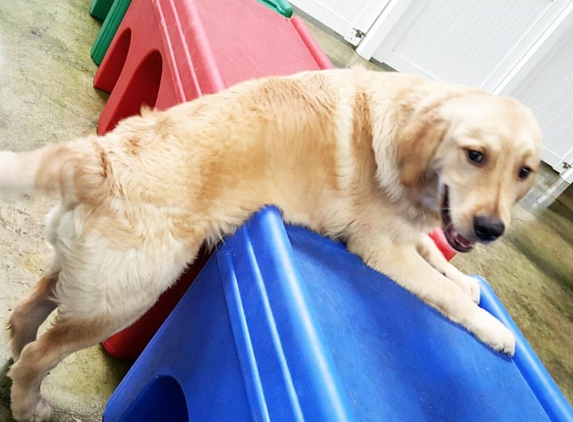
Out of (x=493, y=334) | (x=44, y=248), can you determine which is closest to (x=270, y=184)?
(x=493, y=334)

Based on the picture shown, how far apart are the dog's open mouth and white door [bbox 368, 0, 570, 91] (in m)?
3.97

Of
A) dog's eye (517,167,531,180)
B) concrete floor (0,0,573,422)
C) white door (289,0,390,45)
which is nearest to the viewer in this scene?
A: dog's eye (517,167,531,180)

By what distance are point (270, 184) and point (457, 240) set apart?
50 centimetres

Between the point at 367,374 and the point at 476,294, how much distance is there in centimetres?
66

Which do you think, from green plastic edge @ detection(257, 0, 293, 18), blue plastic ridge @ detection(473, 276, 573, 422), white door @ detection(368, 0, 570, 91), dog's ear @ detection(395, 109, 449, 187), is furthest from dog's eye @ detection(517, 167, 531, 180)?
white door @ detection(368, 0, 570, 91)

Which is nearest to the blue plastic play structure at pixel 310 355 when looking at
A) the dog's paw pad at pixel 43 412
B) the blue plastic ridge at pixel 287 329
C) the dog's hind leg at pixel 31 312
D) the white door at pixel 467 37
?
the blue plastic ridge at pixel 287 329

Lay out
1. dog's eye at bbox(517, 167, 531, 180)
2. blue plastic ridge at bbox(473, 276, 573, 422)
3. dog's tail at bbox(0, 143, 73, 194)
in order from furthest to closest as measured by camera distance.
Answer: blue plastic ridge at bbox(473, 276, 573, 422) → dog's eye at bbox(517, 167, 531, 180) → dog's tail at bbox(0, 143, 73, 194)

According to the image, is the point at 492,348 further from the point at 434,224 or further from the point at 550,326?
the point at 550,326

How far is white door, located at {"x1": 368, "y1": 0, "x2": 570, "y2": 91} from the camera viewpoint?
174 inches

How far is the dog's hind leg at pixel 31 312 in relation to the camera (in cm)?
117

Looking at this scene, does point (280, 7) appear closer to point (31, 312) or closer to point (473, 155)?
point (473, 155)

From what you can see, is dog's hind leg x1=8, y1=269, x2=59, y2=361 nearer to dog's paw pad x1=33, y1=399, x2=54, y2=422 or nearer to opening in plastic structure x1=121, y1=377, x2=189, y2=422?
dog's paw pad x1=33, y1=399, x2=54, y2=422

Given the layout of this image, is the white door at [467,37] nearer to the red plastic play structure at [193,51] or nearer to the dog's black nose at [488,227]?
the red plastic play structure at [193,51]

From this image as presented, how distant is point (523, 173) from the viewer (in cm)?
115
